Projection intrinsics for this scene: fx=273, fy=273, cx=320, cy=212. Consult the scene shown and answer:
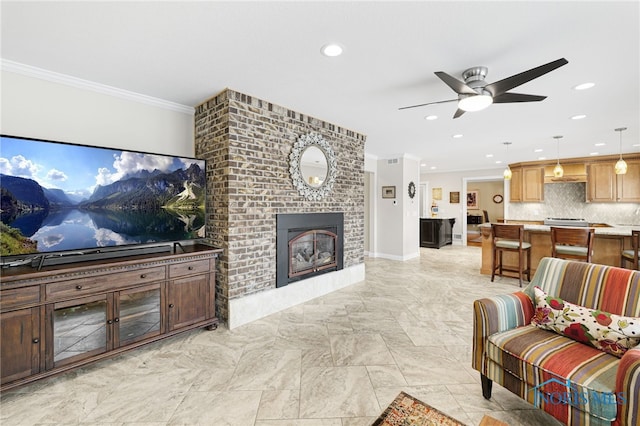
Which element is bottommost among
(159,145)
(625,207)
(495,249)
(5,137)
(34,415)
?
(34,415)

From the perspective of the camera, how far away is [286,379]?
2051 mm

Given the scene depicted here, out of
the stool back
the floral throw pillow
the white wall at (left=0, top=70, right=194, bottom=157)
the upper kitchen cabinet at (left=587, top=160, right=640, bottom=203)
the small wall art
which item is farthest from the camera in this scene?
the small wall art

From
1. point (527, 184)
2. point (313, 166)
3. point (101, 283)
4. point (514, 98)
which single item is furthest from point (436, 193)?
point (101, 283)

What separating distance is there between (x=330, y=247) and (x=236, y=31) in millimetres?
2901

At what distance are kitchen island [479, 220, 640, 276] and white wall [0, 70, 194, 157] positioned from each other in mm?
5253

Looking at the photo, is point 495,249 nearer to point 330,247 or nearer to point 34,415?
point 330,247

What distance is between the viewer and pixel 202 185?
2.94 meters

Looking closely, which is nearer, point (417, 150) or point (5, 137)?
point (5, 137)

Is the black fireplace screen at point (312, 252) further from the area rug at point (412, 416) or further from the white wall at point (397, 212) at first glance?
the white wall at point (397, 212)

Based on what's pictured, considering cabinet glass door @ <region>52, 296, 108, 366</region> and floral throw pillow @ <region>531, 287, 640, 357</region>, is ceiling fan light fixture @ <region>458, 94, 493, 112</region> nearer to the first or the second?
floral throw pillow @ <region>531, 287, 640, 357</region>

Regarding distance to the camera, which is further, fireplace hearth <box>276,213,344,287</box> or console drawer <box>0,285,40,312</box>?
fireplace hearth <box>276,213,344,287</box>

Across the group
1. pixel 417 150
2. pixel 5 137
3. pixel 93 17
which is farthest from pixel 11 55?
pixel 417 150

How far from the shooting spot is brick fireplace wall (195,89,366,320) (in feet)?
9.44

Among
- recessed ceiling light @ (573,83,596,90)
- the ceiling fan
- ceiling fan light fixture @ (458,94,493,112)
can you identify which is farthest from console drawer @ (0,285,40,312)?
recessed ceiling light @ (573,83,596,90)
